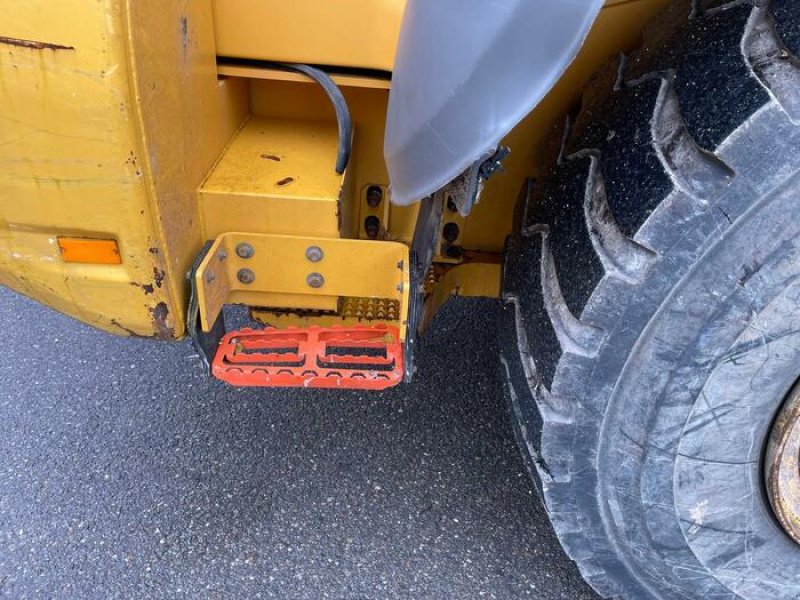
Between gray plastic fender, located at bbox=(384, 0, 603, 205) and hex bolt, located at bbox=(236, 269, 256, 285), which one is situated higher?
gray plastic fender, located at bbox=(384, 0, 603, 205)

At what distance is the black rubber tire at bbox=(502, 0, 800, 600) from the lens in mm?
843

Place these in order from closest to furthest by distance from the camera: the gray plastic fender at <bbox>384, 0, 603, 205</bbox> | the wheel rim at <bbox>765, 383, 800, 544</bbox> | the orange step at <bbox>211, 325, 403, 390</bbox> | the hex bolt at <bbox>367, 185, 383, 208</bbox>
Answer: the gray plastic fender at <bbox>384, 0, 603, 205</bbox> → the wheel rim at <bbox>765, 383, 800, 544</bbox> → the orange step at <bbox>211, 325, 403, 390</bbox> → the hex bolt at <bbox>367, 185, 383, 208</bbox>

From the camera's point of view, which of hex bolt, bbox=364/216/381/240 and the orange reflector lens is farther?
hex bolt, bbox=364/216/381/240

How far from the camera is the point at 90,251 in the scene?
0.98 metres

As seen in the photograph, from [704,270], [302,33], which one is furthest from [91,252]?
[704,270]

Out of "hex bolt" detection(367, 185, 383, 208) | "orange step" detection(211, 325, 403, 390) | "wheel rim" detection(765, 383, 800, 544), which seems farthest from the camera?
"hex bolt" detection(367, 185, 383, 208)

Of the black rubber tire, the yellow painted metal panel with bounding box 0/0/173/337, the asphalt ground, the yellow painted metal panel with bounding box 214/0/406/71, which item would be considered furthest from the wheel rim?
the yellow painted metal panel with bounding box 0/0/173/337

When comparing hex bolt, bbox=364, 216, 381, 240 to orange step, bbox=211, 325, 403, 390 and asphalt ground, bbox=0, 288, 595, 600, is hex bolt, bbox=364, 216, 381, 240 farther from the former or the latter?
asphalt ground, bbox=0, 288, 595, 600

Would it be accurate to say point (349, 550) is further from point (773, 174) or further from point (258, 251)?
point (773, 174)

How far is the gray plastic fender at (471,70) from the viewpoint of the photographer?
75 cm

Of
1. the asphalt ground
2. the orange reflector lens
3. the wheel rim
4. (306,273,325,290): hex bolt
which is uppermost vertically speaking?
the orange reflector lens

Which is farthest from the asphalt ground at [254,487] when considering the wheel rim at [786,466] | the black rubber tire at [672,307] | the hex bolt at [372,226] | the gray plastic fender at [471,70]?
the gray plastic fender at [471,70]

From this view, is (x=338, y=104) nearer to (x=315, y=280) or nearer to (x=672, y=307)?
(x=315, y=280)

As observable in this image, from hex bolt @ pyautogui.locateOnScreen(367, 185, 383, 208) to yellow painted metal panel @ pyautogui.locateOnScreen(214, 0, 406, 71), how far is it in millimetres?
273
